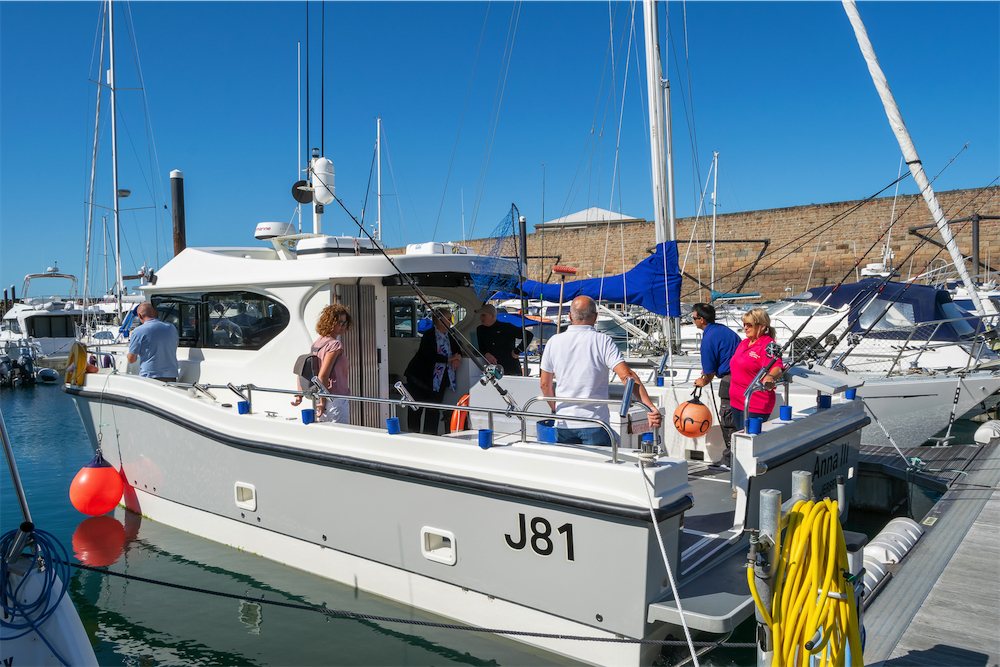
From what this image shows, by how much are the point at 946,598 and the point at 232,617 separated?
4.66 metres

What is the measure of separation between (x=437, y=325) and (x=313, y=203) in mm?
1839

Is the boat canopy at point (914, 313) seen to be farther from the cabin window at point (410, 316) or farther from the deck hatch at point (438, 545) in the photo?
the deck hatch at point (438, 545)

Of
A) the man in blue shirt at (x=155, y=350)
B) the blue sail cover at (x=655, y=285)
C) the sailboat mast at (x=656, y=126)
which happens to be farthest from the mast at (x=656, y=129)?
the man in blue shirt at (x=155, y=350)

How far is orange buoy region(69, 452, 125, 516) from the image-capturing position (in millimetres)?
6496

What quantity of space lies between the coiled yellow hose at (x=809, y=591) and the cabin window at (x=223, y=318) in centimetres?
424

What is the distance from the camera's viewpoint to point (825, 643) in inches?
103

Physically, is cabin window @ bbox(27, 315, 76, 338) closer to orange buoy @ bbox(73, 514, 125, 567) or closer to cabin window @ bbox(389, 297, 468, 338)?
orange buoy @ bbox(73, 514, 125, 567)

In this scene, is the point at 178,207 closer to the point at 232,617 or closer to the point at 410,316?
the point at 410,316

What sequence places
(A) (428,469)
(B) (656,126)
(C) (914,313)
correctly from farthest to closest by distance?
(C) (914,313)
(B) (656,126)
(A) (428,469)

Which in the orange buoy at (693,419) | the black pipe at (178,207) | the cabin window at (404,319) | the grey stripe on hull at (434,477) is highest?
the black pipe at (178,207)

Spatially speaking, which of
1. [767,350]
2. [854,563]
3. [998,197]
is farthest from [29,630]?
[998,197]

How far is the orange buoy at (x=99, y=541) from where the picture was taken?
612 cm

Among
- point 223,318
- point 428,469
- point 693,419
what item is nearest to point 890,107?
point 693,419

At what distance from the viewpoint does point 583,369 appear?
423 centimetres
